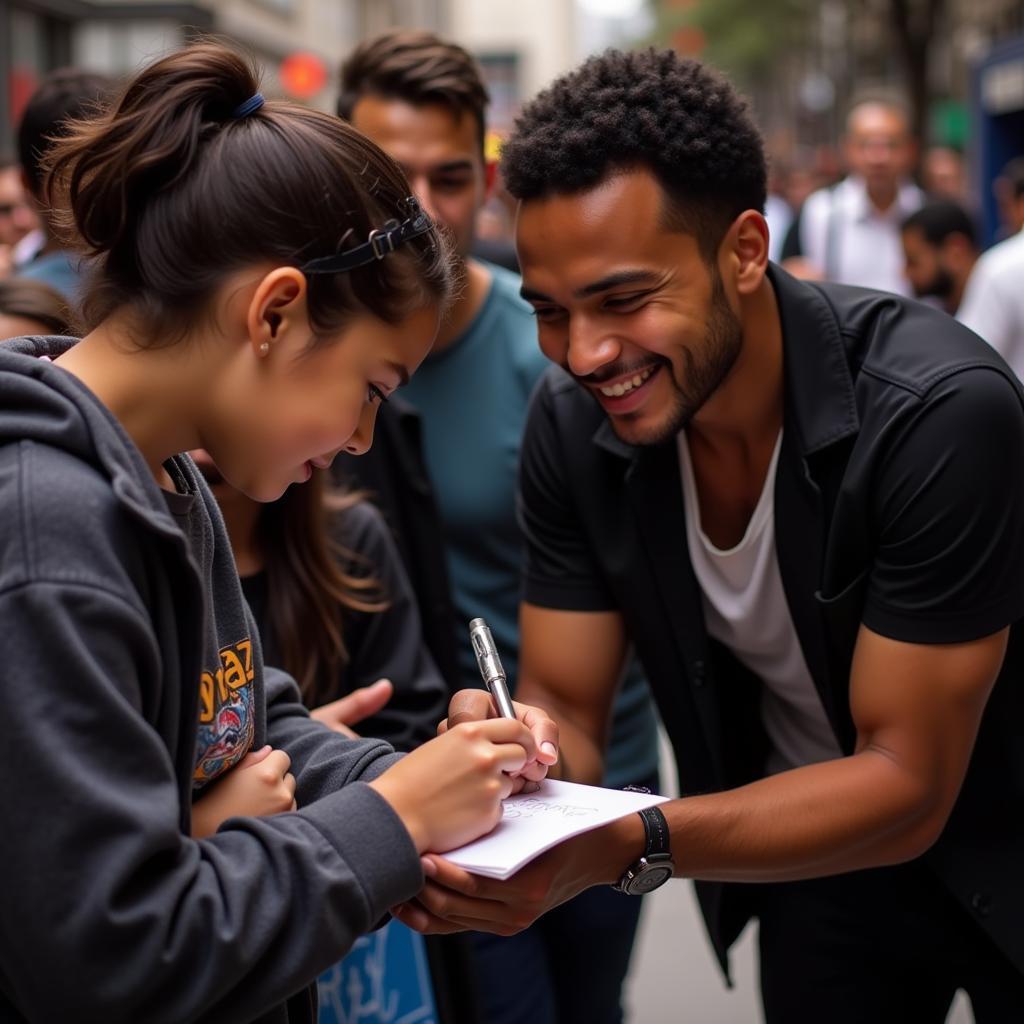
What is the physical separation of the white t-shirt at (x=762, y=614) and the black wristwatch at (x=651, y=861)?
469mm

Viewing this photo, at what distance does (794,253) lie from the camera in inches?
345

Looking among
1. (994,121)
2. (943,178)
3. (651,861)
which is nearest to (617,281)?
(651,861)

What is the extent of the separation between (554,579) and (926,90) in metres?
18.7

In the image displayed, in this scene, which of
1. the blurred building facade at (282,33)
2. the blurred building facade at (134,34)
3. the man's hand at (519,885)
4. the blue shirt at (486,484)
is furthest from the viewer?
the blurred building facade at (282,33)

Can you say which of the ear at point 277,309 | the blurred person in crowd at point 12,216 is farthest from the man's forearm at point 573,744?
the blurred person in crowd at point 12,216

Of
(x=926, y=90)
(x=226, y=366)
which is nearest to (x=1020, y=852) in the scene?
(x=226, y=366)

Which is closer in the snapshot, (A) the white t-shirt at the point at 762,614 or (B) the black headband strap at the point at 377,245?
(B) the black headband strap at the point at 377,245

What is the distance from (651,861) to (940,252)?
5.89 metres

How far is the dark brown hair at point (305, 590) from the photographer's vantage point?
267cm

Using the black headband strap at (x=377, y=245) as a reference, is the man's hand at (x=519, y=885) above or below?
below

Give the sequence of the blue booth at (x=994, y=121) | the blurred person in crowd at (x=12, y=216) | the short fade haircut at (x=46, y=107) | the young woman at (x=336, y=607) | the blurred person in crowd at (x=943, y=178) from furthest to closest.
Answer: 1. the blurred person in crowd at (x=943, y=178)
2. the blue booth at (x=994, y=121)
3. the blurred person in crowd at (x=12, y=216)
4. the short fade haircut at (x=46, y=107)
5. the young woman at (x=336, y=607)

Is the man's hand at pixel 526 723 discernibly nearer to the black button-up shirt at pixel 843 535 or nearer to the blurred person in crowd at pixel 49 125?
the black button-up shirt at pixel 843 535

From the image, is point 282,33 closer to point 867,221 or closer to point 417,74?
point 867,221

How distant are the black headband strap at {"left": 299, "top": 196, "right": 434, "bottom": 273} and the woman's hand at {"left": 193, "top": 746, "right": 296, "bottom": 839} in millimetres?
593
